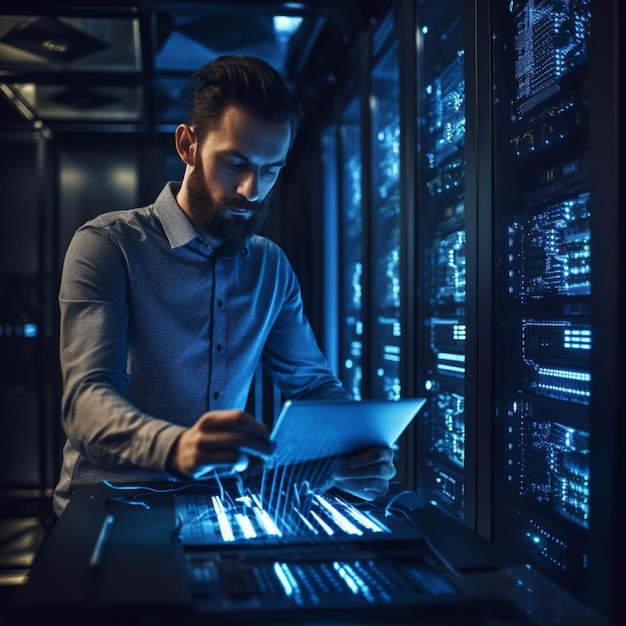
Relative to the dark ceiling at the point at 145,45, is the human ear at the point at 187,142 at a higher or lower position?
lower

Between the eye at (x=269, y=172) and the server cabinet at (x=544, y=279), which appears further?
the eye at (x=269, y=172)

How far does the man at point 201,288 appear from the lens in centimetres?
135

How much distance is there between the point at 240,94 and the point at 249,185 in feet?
0.62

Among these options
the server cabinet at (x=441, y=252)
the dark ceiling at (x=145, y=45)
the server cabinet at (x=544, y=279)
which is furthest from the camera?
the dark ceiling at (x=145, y=45)

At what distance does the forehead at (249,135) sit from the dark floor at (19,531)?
242 centimetres

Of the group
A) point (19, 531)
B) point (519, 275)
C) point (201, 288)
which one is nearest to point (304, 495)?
point (201, 288)

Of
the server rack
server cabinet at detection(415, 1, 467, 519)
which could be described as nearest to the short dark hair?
the server rack

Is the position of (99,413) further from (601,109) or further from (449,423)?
(449,423)

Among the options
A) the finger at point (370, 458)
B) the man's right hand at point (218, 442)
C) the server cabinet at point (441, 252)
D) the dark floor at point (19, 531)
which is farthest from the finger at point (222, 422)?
Result: the dark floor at point (19, 531)

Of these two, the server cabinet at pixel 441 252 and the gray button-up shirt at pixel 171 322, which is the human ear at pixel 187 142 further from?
the server cabinet at pixel 441 252

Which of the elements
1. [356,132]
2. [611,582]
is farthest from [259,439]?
[356,132]

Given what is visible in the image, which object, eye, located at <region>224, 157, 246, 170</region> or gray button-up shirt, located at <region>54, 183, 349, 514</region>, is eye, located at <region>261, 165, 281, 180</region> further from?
gray button-up shirt, located at <region>54, 183, 349, 514</region>

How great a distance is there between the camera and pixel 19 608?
0.71m

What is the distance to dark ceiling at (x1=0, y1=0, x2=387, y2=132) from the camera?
9.73 feet
